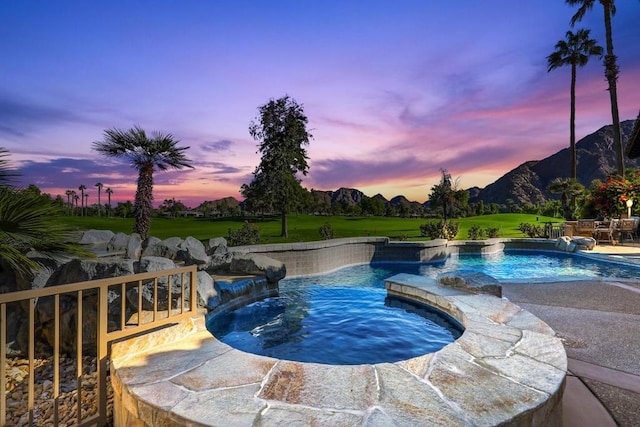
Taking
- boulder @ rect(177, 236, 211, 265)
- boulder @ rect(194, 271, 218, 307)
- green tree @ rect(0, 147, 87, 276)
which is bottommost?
boulder @ rect(194, 271, 218, 307)

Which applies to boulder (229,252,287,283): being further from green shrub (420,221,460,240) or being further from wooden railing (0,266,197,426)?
green shrub (420,221,460,240)

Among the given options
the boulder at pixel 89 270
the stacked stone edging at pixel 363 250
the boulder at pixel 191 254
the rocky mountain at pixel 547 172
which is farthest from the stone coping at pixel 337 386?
the rocky mountain at pixel 547 172

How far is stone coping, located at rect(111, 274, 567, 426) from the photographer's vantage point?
196 centimetres

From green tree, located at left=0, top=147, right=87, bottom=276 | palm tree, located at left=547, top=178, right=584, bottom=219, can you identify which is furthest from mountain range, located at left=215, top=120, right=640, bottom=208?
green tree, located at left=0, top=147, right=87, bottom=276

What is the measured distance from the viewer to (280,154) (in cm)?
1886

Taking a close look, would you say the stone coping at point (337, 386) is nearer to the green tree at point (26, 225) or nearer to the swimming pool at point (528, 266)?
the green tree at point (26, 225)

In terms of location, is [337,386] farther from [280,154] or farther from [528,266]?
[280,154]

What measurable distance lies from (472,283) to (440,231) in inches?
492

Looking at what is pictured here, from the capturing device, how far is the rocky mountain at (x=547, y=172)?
335 feet

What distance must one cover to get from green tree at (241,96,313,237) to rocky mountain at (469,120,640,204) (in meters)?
102

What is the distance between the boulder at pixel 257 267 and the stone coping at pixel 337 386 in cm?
433

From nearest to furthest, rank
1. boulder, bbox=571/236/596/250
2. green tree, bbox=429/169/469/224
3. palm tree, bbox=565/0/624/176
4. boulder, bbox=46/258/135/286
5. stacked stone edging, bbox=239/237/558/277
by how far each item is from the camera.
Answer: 1. boulder, bbox=46/258/135/286
2. stacked stone edging, bbox=239/237/558/277
3. boulder, bbox=571/236/596/250
4. palm tree, bbox=565/0/624/176
5. green tree, bbox=429/169/469/224

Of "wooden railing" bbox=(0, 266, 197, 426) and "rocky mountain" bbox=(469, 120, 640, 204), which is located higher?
"rocky mountain" bbox=(469, 120, 640, 204)

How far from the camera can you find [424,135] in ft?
49.8
